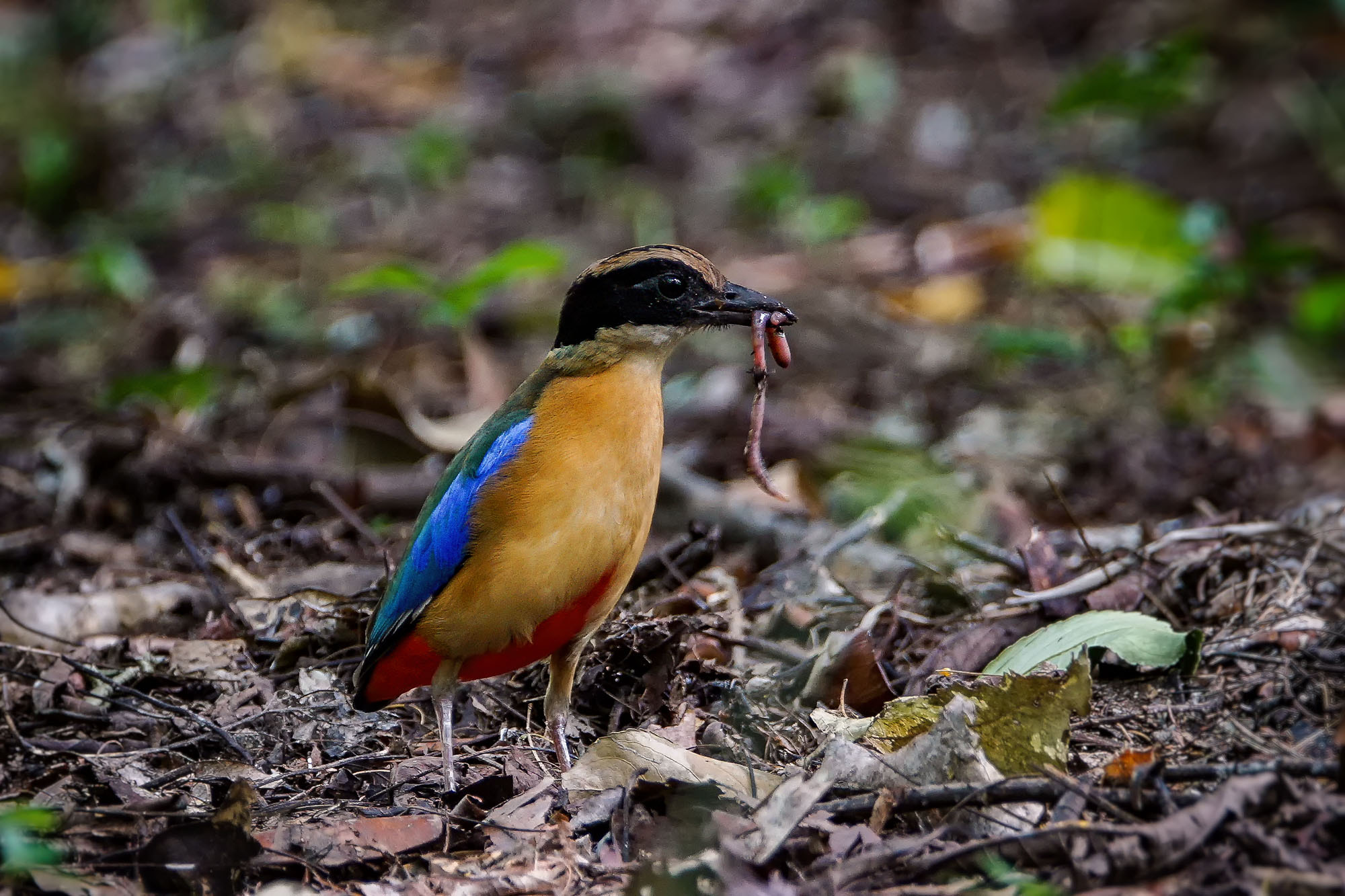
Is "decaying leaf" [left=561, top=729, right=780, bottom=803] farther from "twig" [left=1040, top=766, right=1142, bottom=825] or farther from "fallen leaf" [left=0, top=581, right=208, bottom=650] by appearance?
"fallen leaf" [left=0, top=581, right=208, bottom=650]

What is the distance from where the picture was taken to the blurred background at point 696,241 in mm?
6883

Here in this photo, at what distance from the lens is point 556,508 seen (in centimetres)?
423

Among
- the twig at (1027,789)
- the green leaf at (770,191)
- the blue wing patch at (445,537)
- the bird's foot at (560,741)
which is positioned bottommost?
the green leaf at (770,191)

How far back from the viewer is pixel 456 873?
3.59 meters

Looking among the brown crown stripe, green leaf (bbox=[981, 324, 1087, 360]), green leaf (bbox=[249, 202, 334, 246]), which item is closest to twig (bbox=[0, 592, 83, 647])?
the brown crown stripe

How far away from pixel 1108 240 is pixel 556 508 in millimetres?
5810

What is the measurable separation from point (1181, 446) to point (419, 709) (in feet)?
13.9

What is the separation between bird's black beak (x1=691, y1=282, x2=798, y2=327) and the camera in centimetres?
461

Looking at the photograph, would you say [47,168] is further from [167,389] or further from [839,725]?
[839,725]

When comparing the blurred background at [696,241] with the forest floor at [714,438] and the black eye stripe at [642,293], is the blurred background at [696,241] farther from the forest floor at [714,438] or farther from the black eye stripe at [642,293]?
the black eye stripe at [642,293]

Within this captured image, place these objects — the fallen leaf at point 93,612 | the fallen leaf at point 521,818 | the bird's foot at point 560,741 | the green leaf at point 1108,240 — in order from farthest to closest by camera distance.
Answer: the green leaf at point 1108,240 < the fallen leaf at point 93,612 < the bird's foot at point 560,741 < the fallen leaf at point 521,818

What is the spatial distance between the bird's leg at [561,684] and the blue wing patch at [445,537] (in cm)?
45

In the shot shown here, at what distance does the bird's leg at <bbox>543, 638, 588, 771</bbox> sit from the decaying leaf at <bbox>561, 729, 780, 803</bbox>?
21.3 inches

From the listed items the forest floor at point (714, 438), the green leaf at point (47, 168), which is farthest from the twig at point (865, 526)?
the green leaf at point (47, 168)
